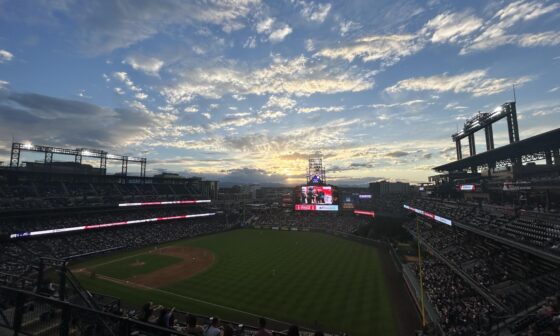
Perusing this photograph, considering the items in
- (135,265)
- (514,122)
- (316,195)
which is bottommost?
(135,265)

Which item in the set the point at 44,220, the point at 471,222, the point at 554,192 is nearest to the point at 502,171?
the point at 554,192

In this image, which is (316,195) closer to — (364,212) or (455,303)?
(364,212)

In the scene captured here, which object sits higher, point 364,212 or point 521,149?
point 521,149

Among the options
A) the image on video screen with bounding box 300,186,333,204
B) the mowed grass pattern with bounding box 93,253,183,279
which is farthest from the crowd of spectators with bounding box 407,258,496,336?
the image on video screen with bounding box 300,186,333,204

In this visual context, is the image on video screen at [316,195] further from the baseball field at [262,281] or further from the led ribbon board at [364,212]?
the baseball field at [262,281]

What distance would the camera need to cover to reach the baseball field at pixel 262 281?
2489cm

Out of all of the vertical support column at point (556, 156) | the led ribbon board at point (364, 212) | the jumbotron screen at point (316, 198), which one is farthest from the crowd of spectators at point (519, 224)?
the led ribbon board at point (364, 212)

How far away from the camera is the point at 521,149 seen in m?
46.2

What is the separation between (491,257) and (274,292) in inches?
913

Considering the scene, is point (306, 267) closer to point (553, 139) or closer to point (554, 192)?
point (554, 192)

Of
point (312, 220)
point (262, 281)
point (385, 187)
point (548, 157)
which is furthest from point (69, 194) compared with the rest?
point (385, 187)

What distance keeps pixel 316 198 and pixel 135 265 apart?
1685 inches

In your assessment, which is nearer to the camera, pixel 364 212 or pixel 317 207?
pixel 317 207

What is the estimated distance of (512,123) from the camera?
56.4 m
